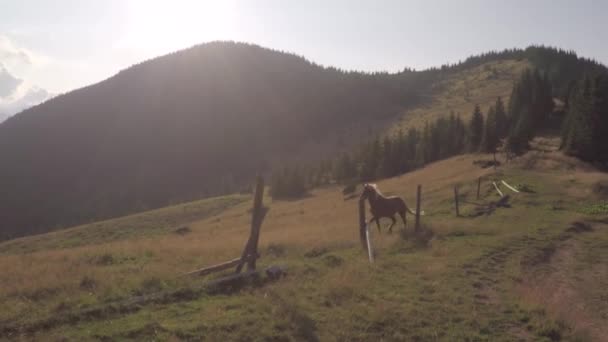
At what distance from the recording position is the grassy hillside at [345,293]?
900 centimetres

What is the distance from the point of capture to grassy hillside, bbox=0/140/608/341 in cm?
900

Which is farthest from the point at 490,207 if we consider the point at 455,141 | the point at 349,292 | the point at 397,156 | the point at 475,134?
the point at 455,141

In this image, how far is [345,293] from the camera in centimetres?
1115

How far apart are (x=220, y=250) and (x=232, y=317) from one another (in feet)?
30.5

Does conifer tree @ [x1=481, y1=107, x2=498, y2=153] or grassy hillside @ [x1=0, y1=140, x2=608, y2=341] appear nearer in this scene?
grassy hillside @ [x1=0, y1=140, x2=608, y2=341]

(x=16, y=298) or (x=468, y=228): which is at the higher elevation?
(x=16, y=298)

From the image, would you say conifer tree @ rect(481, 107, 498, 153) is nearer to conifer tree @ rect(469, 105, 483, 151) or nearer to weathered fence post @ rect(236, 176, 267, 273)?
conifer tree @ rect(469, 105, 483, 151)

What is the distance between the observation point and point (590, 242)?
63.1ft

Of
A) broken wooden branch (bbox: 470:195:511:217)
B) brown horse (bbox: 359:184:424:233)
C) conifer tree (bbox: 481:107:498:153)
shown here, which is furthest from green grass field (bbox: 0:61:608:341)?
conifer tree (bbox: 481:107:498:153)

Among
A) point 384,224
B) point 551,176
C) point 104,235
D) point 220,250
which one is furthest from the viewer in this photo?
point 104,235

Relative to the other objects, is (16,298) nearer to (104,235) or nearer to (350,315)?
(350,315)

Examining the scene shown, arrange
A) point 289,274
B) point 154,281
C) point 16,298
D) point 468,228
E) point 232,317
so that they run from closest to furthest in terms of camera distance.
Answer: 1. point 232,317
2. point 16,298
3. point 154,281
4. point 289,274
5. point 468,228

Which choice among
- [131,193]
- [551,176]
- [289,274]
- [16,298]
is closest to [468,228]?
[289,274]

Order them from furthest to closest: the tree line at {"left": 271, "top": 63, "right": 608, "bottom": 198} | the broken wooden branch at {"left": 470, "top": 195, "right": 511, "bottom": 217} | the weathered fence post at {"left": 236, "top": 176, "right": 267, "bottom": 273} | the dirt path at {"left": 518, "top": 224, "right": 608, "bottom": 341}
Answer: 1. the tree line at {"left": 271, "top": 63, "right": 608, "bottom": 198}
2. the broken wooden branch at {"left": 470, "top": 195, "right": 511, "bottom": 217}
3. the weathered fence post at {"left": 236, "top": 176, "right": 267, "bottom": 273}
4. the dirt path at {"left": 518, "top": 224, "right": 608, "bottom": 341}
